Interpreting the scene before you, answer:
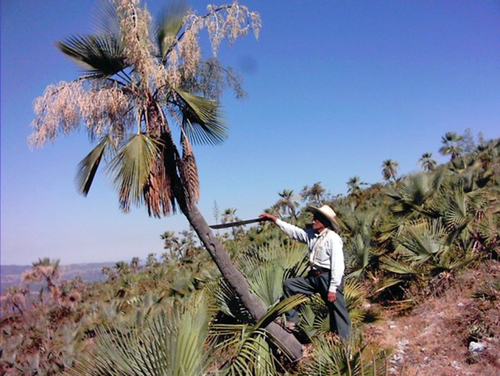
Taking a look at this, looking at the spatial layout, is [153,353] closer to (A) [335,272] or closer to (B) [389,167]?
(A) [335,272]

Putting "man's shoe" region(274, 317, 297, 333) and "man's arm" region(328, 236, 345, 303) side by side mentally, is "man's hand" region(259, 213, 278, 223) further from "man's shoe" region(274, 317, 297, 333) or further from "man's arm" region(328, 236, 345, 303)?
"man's shoe" region(274, 317, 297, 333)

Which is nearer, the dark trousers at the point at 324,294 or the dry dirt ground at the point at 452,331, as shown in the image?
the dry dirt ground at the point at 452,331

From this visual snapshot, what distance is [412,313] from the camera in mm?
6246

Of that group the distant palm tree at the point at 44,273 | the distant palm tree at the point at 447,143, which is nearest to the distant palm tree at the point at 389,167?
the distant palm tree at the point at 447,143

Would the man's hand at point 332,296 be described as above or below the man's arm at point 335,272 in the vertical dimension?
below

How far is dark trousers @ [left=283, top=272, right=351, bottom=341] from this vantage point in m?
4.74

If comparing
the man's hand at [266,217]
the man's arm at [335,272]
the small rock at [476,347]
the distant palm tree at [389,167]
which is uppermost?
the distant palm tree at [389,167]

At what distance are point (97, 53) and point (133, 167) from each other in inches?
73.6

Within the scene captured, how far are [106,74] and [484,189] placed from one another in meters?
8.43

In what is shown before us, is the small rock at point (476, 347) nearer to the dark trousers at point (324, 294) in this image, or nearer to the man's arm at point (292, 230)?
the dark trousers at point (324, 294)

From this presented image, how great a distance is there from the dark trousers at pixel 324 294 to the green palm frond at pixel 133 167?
2374 mm

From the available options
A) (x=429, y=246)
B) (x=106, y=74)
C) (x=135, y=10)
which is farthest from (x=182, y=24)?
(x=429, y=246)

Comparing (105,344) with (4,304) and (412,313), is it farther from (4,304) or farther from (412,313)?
(4,304)

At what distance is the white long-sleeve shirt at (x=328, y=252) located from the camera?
15.4 ft
